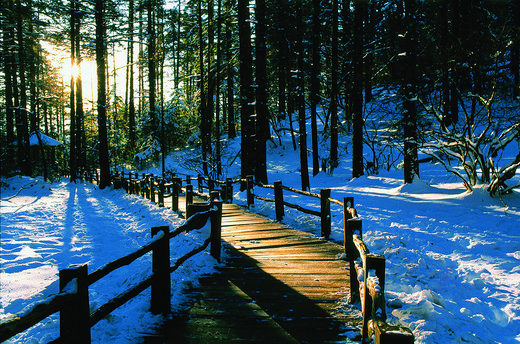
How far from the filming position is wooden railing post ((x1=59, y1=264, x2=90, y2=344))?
259cm

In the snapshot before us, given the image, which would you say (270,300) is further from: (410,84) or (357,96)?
(357,96)

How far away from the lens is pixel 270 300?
4.42m

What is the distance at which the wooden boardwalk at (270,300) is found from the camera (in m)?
3.54

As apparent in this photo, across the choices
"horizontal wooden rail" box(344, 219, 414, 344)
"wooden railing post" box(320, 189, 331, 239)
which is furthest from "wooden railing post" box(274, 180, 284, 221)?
"horizontal wooden rail" box(344, 219, 414, 344)

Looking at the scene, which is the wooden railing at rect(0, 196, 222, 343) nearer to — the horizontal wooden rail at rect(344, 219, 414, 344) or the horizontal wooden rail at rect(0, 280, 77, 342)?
the horizontal wooden rail at rect(0, 280, 77, 342)

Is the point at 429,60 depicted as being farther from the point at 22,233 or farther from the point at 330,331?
the point at 22,233

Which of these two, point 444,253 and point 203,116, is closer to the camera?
point 444,253

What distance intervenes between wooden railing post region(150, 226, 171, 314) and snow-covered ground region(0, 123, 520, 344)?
19 centimetres

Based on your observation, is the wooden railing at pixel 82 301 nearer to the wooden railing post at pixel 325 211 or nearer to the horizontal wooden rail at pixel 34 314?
the horizontal wooden rail at pixel 34 314

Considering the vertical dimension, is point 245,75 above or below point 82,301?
above

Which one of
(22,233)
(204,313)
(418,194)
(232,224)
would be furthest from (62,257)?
(418,194)

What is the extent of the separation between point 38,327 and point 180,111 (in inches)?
1272

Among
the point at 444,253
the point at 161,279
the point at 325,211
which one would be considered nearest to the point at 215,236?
the point at 161,279

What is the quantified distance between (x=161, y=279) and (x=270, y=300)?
148 centimetres
